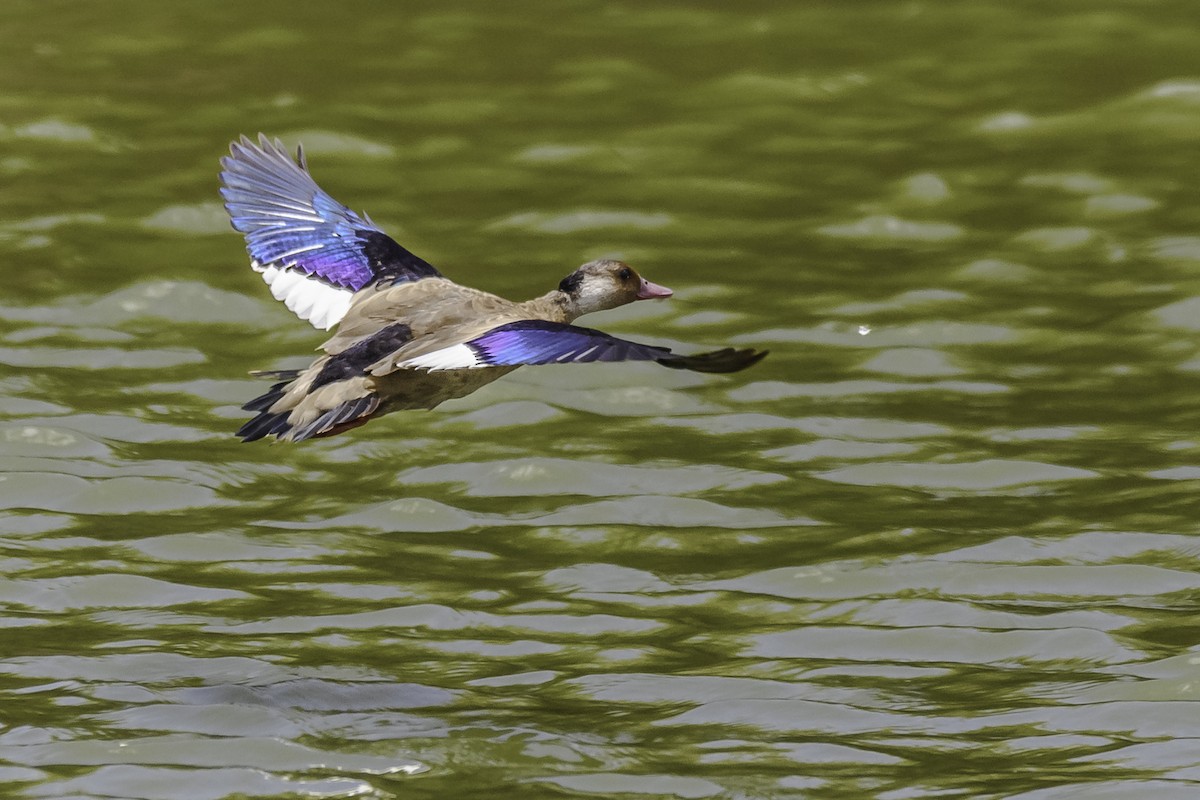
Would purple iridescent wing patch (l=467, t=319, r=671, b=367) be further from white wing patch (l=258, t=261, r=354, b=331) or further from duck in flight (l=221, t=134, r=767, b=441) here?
white wing patch (l=258, t=261, r=354, b=331)

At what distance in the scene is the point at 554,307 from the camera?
354 inches

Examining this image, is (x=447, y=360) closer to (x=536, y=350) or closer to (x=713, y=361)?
(x=536, y=350)

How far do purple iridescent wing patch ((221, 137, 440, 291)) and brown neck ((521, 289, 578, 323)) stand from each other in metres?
0.66

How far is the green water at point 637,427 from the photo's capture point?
8180 mm

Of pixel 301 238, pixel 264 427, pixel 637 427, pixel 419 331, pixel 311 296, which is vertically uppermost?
pixel 301 238

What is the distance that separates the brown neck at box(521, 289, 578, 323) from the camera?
8844mm

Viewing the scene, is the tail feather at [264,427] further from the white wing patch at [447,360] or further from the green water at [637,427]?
the green water at [637,427]

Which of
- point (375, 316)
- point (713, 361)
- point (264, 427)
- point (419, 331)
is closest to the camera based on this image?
point (713, 361)

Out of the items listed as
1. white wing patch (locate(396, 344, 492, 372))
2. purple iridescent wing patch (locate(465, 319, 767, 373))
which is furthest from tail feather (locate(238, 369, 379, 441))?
purple iridescent wing patch (locate(465, 319, 767, 373))

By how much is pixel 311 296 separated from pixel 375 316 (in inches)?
28.2

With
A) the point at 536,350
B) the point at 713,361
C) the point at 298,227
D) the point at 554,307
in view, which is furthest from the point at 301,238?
the point at 713,361

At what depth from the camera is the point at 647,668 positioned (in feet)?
29.3

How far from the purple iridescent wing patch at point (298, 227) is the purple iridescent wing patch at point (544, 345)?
1768 millimetres

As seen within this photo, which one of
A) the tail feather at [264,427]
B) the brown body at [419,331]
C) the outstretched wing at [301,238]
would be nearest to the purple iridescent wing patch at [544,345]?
the brown body at [419,331]
